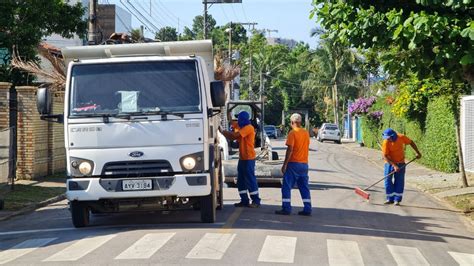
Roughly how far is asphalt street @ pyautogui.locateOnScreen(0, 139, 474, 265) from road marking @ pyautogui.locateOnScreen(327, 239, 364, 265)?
12 millimetres

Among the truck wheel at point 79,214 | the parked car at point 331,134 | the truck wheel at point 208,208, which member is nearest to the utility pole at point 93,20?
the truck wheel at point 79,214

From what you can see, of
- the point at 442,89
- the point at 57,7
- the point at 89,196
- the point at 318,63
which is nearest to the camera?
the point at 89,196

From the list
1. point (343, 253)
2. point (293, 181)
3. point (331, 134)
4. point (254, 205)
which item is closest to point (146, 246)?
point (343, 253)

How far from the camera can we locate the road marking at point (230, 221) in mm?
11038

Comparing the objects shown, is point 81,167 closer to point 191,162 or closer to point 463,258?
point 191,162

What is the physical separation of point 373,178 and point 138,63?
15876mm

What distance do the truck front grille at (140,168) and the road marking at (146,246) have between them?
1.01 metres

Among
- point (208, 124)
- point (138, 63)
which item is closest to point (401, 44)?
point (208, 124)

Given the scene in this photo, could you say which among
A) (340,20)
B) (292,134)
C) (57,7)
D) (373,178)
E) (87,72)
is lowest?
(373,178)

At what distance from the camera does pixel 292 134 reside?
1338 cm

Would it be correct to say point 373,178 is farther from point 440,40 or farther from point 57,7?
point 440,40

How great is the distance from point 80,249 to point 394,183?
8639 mm

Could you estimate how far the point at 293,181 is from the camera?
531 inches

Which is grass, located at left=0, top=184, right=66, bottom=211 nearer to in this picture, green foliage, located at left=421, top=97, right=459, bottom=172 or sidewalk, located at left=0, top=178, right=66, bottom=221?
sidewalk, located at left=0, top=178, right=66, bottom=221
